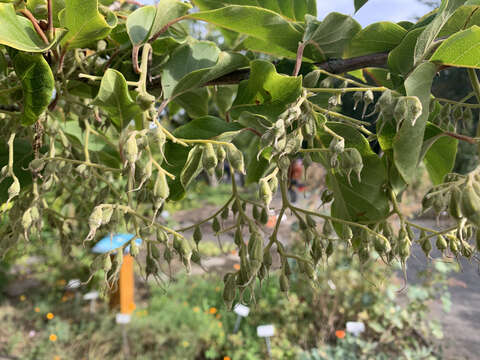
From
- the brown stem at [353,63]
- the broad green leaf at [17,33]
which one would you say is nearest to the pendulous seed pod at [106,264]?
the broad green leaf at [17,33]

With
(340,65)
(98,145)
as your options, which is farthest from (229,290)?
(98,145)

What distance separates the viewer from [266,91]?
1.18ft

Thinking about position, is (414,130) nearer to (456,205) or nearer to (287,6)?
(456,205)

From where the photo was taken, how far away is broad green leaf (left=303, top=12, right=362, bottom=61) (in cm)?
36

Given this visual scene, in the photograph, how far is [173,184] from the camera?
38 centimetres

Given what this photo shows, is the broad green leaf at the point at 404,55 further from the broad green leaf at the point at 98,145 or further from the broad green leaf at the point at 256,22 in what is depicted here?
the broad green leaf at the point at 98,145

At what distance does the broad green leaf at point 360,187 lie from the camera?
0.35m

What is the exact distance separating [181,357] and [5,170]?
8.00 feet

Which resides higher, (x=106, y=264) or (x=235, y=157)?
(x=235, y=157)

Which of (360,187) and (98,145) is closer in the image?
(360,187)

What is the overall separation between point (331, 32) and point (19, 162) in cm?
42

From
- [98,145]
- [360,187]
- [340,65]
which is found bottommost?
[98,145]

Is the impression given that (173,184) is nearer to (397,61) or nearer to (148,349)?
(397,61)

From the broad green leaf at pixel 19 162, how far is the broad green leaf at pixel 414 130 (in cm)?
44
